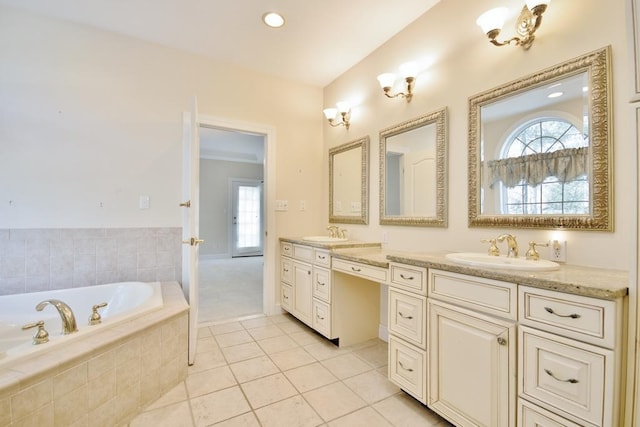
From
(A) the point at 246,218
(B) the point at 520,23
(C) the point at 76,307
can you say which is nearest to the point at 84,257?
(C) the point at 76,307

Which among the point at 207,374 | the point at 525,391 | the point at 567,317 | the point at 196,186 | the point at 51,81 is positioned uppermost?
the point at 51,81

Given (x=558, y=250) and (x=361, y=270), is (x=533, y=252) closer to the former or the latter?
(x=558, y=250)

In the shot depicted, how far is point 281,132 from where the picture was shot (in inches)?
127

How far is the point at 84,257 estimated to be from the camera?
7.70 ft

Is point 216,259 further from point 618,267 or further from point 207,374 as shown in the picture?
point 618,267

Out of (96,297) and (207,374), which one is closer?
(207,374)

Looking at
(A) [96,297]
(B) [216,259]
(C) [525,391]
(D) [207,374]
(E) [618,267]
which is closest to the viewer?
(C) [525,391]

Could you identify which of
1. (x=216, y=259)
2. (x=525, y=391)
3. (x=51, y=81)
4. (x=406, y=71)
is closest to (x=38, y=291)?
(x=51, y=81)

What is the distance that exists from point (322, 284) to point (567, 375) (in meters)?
1.69

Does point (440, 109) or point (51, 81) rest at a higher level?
point (51, 81)

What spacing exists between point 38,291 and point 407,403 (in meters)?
2.72

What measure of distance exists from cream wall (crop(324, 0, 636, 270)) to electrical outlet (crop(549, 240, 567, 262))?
19 mm

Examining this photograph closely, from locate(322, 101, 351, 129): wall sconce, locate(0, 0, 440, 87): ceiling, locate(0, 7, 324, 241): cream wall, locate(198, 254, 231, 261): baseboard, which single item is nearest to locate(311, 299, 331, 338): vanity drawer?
locate(0, 7, 324, 241): cream wall

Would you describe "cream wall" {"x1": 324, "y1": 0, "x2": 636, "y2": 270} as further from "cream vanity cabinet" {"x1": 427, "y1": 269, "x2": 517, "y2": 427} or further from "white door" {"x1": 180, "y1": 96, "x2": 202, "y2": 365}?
"white door" {"x1": 180, "y1": 96, "x2": 202, "y2": 365}
